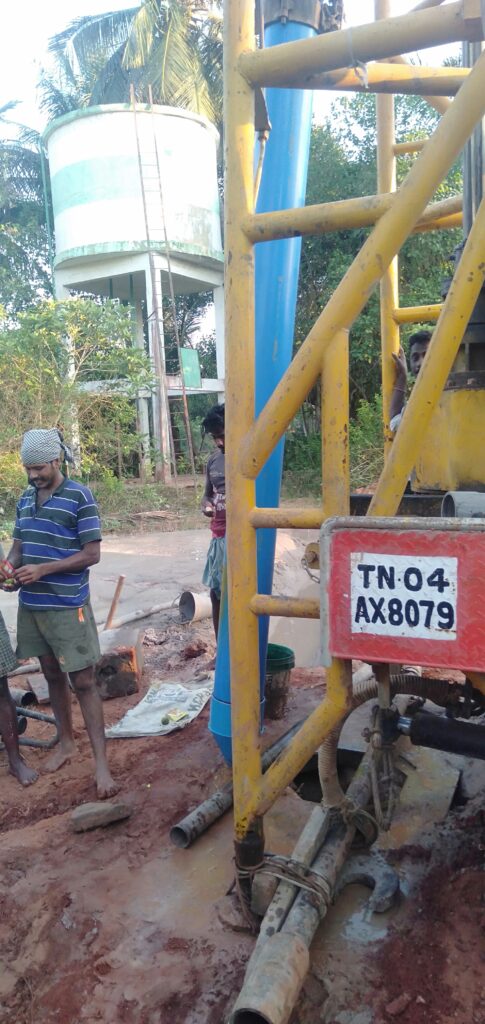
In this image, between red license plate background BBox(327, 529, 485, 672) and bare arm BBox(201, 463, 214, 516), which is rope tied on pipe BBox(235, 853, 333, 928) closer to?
red license plate background BBox(327, 529, 485, 672)

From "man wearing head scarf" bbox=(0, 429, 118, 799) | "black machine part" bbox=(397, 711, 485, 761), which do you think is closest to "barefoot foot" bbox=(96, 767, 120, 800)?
"man wearing head scarf" bbox=(0, 429, 118, 799)

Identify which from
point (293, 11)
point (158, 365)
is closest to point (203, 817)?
point (293, 11)

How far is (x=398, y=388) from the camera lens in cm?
302

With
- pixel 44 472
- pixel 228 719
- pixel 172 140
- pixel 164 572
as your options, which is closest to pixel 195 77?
pixel 172 140

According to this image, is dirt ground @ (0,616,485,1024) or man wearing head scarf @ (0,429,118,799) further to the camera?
man wearing head scarf @ (0,429,118,799)

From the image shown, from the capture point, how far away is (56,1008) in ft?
6.46

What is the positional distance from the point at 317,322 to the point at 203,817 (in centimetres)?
183

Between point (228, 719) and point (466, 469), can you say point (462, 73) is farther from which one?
point (228, 719)

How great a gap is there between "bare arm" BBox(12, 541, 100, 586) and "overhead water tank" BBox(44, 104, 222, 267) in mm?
13107

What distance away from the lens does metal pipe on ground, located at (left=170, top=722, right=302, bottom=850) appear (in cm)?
253

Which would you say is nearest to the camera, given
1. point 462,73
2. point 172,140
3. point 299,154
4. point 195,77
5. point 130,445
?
point 462,73

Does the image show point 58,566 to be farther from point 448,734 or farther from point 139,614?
point 139,614

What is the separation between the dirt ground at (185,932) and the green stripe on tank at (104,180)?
1454 centimetres

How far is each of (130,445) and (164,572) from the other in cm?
649
